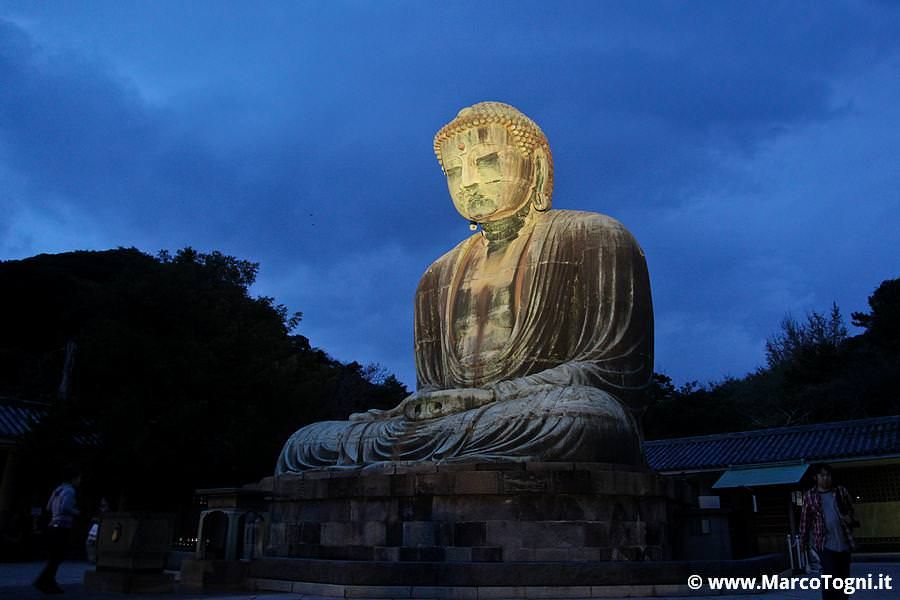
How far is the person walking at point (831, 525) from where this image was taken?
453 centimetres

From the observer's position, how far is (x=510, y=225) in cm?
865

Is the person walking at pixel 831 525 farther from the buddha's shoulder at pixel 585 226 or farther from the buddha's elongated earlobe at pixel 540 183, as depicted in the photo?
the buddha's elongated earlobe at pixel 540 183

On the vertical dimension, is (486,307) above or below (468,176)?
below

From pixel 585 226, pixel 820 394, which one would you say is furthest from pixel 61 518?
pixel 820 394

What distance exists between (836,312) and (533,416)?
3117 centimetres

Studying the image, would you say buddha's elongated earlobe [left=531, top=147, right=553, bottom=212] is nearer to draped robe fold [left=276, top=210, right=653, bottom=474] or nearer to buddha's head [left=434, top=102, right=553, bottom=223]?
buddha's head [left=434, top=102, right=553, bottom=223]

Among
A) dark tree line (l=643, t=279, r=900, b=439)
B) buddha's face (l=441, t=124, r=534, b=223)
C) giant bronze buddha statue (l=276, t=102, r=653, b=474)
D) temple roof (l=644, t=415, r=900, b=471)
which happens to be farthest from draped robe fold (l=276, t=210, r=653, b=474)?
dark tree line (l=643, t=279, r=900, b=439)

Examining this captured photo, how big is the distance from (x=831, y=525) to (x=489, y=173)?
5105mm

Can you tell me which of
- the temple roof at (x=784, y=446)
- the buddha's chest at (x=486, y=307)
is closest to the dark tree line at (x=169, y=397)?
the buddha's chest at (x=486, y=307)

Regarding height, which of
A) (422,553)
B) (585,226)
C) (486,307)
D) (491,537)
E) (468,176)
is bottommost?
A: (422,553)

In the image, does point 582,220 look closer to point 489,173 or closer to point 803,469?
point 489,173

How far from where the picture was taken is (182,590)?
19.5 ft

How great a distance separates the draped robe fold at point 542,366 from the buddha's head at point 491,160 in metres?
0.41

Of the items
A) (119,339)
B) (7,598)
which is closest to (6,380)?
(119,339)
